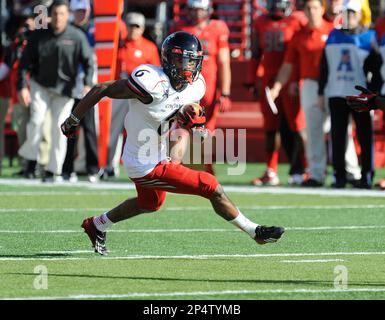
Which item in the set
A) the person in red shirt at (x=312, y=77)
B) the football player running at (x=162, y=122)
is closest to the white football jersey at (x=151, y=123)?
the football player running at (x=162, y=122)

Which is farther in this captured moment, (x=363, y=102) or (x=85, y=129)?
(x=85, y=129)

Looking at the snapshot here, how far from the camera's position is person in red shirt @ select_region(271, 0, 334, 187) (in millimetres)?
14922

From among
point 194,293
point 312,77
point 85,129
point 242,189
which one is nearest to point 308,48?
point 312,77

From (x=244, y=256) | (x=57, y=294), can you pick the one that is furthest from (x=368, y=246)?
(x=57, y=294)

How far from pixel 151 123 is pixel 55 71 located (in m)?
6.39

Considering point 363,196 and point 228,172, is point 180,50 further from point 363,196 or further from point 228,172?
point 228,172

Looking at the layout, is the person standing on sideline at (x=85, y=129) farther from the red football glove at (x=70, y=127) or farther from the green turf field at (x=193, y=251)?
the red football glove at (x=70, y=127)

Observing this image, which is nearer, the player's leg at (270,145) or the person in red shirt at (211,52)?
the person in red shirt at (211,52)

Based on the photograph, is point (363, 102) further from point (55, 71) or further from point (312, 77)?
point (55, 71)

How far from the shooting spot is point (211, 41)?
15.0 meters

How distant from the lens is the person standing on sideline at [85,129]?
49.3 feet

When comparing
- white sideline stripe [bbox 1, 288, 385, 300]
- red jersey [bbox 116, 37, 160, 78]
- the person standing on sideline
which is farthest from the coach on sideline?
white sideline stripe [bbox 1, 288, 385, 300]

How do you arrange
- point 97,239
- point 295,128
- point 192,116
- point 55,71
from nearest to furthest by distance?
point 192,116 → point 97,239 → point 55,71 → point 295,128
